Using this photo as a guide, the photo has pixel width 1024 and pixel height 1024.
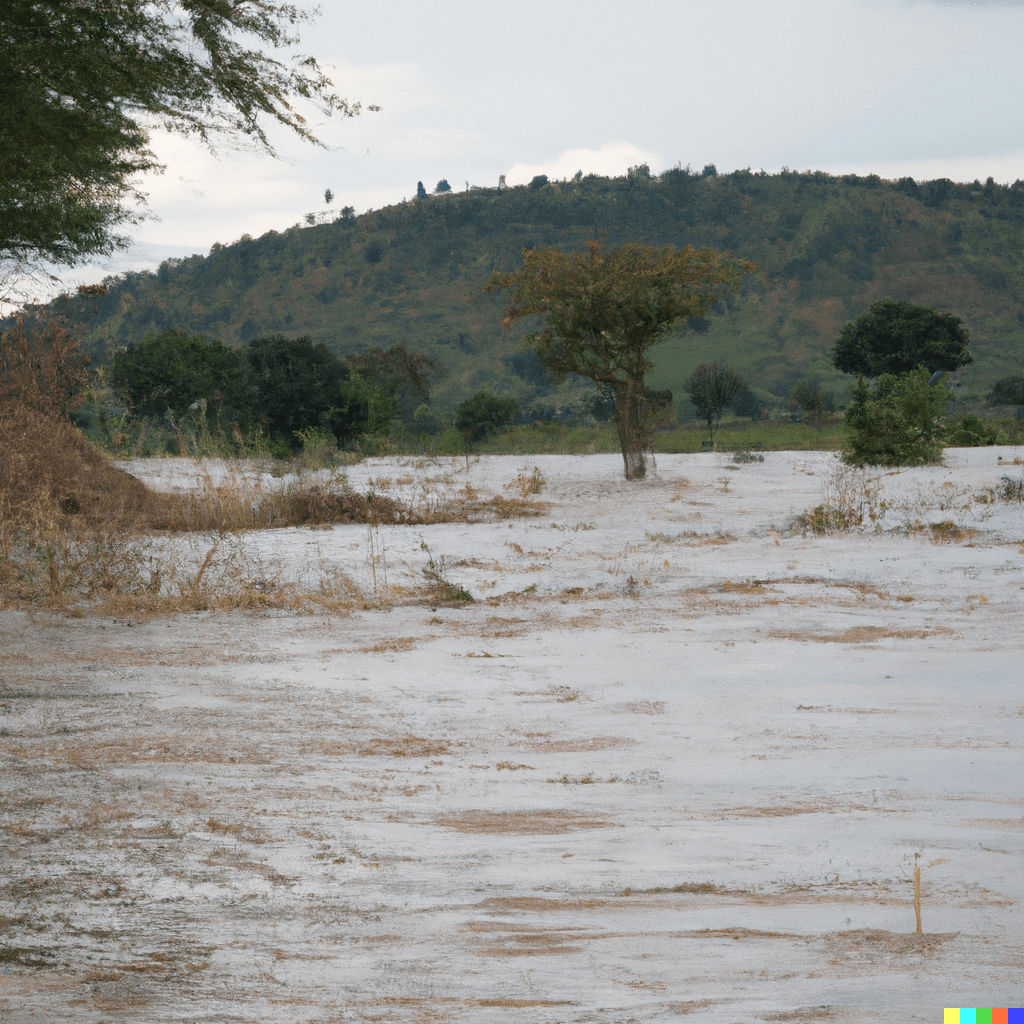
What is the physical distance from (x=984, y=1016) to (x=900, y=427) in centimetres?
1441

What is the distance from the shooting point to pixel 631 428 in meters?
15.6

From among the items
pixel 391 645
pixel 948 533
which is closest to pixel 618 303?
pixel 948 533

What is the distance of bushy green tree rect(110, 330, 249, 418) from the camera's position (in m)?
29.1

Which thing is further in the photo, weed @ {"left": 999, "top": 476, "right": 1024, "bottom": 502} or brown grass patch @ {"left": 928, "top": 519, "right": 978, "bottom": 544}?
weed @ {"left": 999, "top": 476, "right": 1024, "bottom": 502}

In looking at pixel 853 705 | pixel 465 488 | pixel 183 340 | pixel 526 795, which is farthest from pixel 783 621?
pixel 183 340


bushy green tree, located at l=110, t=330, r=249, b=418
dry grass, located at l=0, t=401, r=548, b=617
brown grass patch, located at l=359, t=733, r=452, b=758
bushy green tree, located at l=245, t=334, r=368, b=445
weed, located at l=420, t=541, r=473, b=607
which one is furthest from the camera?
bushy green tree, located at l=245, t=334, r=368, b=445

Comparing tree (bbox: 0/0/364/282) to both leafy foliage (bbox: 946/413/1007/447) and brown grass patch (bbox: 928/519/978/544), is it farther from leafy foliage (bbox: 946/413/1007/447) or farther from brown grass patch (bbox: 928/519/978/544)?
leafy foliage (bbox: 946/413/1007/447)

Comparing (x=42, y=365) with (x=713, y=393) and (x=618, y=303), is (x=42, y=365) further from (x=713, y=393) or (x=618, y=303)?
(x=713, y=393)

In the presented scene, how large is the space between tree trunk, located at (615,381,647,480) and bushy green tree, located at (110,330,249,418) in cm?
1717

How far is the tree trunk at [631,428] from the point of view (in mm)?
15547

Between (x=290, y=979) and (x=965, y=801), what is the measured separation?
254 cm

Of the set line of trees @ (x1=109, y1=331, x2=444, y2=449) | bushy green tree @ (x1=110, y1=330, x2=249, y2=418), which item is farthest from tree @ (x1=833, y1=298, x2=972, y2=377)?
bushy green tree @ (x1=110, y1=330, x2=249, y2=418)

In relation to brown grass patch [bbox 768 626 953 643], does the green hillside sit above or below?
above

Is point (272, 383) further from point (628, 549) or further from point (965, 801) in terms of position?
point (965, 801)
